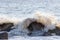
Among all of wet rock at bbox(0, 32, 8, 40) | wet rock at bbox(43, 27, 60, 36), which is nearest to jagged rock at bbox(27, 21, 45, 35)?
wet rock at bbox(43, 27, 60, 36)

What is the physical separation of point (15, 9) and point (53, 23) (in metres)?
1.10

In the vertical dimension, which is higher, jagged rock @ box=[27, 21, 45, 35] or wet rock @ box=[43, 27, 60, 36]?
jagged rock @ box=[27, 21, 45, 35]

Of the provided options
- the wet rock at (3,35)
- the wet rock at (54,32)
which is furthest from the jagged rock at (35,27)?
the wet rock at (3,35)

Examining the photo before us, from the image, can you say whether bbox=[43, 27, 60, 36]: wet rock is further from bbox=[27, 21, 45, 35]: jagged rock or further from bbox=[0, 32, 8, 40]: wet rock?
bbox=[0, 32, 8, 40]: wet rock

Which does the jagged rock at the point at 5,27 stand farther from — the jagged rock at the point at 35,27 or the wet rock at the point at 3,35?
the wet rock at the point at 3,35

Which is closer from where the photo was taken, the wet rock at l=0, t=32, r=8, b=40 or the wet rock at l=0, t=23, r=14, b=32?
the wet rock at l=0, t=32, r=8, b=40

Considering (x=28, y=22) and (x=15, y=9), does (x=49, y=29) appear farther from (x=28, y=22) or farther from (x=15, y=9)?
(x=15, y=9)

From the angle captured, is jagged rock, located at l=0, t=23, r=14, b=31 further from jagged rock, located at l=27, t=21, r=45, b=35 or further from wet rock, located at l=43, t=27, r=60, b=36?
wet rock, located at l=43, t=27, r=60, b=36

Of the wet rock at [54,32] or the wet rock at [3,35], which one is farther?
the wet rock at [54,32]

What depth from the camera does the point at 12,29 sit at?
4.68 ft

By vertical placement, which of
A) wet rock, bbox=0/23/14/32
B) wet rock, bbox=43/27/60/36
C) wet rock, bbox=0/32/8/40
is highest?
wet rock, bbox=0/32/8/40

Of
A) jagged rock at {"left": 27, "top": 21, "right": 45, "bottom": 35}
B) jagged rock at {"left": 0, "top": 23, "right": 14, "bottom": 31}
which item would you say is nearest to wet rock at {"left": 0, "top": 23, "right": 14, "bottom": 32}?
jagged rock at {"left": 0, "top": 23, "right": 14, "bottom": 31}

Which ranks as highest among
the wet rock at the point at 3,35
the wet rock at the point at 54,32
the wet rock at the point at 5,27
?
the wet rock at the point at 3,35

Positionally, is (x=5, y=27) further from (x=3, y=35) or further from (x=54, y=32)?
(x=3, y=35)
